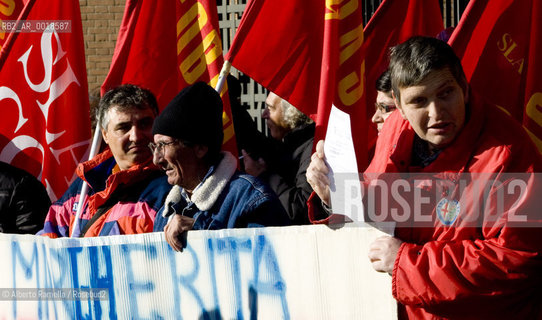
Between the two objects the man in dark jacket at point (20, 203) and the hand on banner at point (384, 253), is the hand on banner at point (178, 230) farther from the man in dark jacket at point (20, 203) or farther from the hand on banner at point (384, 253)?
the man in dark jacket at point (20, 203)

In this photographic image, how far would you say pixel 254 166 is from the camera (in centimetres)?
444

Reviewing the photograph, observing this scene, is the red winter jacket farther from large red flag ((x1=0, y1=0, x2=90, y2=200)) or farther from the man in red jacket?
large red flag ((x1=0, y1=0, x2=90, y2=200))

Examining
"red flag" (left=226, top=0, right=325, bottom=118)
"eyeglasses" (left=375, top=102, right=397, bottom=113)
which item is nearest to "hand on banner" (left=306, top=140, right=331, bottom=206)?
"eyeglasses" (left=375, top=102, right=397, bottom=113)

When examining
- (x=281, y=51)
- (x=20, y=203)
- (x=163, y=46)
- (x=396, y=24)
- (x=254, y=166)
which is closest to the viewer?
(x=281, y=51)

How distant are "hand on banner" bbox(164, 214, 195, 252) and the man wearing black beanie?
3cm

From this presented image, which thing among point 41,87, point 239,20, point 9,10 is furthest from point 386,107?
point 239,20

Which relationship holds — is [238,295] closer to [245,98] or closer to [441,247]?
[441,247]

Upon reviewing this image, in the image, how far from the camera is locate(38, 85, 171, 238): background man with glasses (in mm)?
3766

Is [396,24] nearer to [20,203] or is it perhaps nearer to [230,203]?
[230,203]

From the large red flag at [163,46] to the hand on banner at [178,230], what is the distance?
1.76m

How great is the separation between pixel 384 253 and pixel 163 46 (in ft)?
9.11

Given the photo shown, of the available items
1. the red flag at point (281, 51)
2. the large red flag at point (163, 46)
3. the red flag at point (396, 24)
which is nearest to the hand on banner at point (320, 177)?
the red flag at point (281, 51)

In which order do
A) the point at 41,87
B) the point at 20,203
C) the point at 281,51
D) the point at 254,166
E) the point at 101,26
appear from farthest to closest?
1. the point at 101,26
2. the point at 41,87
3. the point at 20,203
4. the point at 254,166
5. the point at 281,51

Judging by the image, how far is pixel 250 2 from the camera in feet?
14.0
